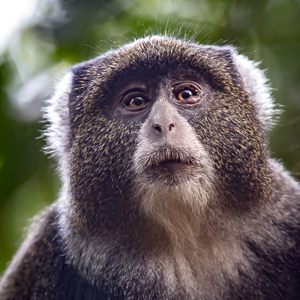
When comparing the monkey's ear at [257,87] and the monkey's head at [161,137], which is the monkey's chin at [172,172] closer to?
the monkey's head at [161,137]

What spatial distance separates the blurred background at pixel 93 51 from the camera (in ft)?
20.7

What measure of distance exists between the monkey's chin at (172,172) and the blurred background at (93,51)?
8.00 feet

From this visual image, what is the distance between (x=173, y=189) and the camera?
161 inches

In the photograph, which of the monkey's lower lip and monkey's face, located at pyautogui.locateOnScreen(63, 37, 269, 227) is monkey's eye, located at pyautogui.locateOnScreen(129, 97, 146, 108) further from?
the monkey's lower lip

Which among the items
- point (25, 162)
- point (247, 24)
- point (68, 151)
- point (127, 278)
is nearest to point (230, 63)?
point (247, 24)

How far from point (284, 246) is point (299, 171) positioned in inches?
65.8

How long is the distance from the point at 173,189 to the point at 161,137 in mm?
493

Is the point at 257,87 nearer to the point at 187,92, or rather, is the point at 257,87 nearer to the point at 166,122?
the point at 187,92

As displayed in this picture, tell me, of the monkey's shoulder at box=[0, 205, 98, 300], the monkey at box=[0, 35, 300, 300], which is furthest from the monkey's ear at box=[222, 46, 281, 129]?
the monkey's shoulder at box=[0, 205, 98, 300]

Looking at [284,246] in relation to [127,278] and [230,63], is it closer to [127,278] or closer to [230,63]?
[127,278]

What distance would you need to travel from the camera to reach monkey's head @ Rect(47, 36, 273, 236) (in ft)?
13.5

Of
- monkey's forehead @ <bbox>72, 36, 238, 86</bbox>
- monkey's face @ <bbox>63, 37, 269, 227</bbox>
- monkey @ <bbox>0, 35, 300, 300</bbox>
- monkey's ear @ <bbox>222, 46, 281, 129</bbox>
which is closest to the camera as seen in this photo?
monkey's face @ <bbox>63, 37, 269, 227</bbox>

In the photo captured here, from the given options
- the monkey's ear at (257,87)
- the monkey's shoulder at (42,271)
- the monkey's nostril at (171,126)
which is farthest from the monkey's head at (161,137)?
the monkey's shoulder at (42,271)

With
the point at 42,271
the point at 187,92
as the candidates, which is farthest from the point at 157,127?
the point at 42,271
